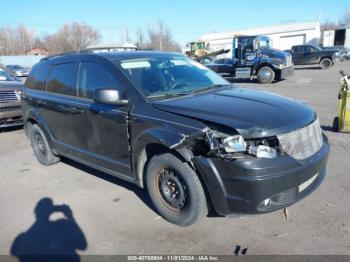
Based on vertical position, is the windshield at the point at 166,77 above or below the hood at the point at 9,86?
above

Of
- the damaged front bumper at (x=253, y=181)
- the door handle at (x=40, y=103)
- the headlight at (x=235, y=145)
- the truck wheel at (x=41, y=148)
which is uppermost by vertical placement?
the door handle at (x=40, y=103)

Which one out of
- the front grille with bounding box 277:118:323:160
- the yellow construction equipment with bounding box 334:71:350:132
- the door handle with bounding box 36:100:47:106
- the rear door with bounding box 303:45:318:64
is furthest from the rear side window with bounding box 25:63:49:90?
the rear door with bounding box 303:45:318:64

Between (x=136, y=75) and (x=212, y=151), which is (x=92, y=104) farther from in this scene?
(x=212, y=151)

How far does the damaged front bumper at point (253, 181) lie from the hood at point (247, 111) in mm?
296

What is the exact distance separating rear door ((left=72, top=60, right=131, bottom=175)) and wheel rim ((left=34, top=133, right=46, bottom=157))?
153 cm

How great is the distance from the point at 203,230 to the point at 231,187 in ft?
2.53

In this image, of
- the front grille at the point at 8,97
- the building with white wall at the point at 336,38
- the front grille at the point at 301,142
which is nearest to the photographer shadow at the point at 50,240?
the front grille at the point at 301,142

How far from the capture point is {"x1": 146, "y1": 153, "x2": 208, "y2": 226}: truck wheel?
3.52m

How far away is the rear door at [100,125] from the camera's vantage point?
13.9 feet

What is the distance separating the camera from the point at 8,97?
353 inches

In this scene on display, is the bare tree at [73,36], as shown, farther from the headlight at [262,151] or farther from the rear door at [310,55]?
the headlight at [262,151]

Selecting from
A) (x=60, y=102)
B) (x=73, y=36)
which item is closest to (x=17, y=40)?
(x=73, y=36)

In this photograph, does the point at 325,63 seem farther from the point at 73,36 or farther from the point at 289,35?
the point at 73,36

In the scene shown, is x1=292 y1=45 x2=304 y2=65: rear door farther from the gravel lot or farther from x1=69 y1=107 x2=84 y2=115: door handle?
x1=69 y1=107 x2=84 y2=115: door handle
